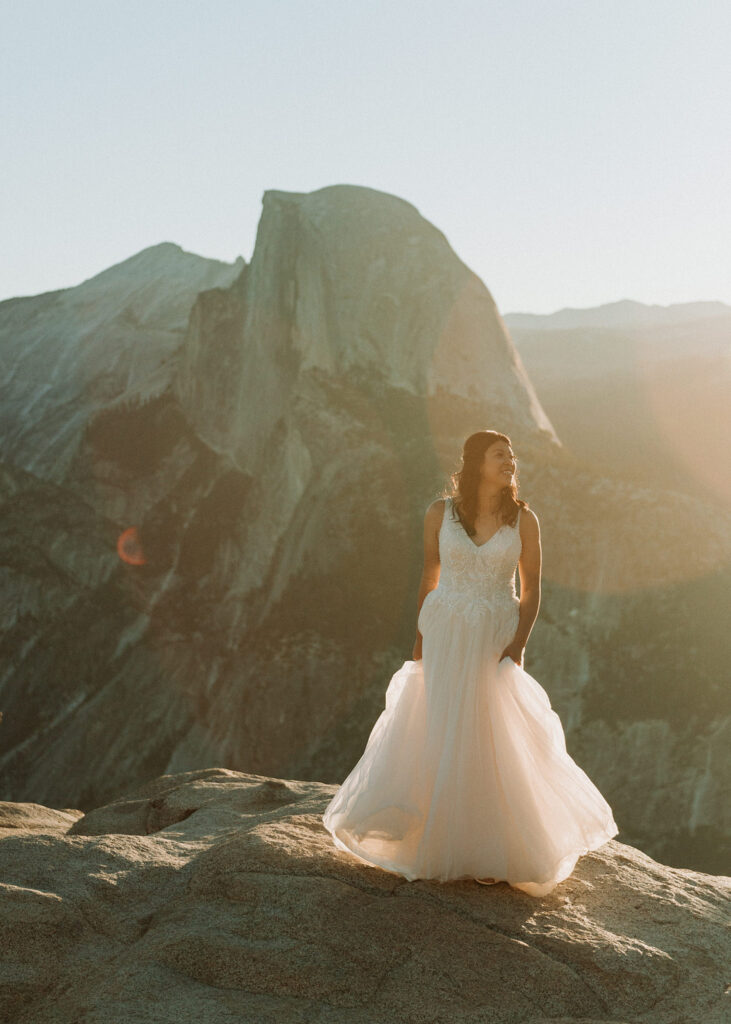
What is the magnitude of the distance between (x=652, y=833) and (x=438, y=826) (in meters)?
11.0

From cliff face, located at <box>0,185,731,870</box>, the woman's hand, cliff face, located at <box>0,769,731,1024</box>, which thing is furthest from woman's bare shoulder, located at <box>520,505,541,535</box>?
cliff face, located at <box>0,185,731,870</box>

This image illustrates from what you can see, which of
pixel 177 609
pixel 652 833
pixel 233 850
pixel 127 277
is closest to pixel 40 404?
pixel 127 277

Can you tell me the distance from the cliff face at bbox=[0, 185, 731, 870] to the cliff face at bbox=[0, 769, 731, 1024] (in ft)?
34.5

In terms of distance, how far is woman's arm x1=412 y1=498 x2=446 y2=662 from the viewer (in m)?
4.96

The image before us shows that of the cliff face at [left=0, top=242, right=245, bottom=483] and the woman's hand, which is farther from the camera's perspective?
the cliff face at [left=0, top=242, right=245, bottom=483]

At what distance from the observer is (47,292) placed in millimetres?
38656

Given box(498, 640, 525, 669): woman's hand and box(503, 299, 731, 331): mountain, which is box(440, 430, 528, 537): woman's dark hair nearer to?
box(498, 640, 525, 669): woman's hand

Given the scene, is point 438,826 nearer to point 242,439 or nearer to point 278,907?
point 278,907

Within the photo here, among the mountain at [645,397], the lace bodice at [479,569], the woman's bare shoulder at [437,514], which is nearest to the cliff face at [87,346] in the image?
the mountain at [645,397]

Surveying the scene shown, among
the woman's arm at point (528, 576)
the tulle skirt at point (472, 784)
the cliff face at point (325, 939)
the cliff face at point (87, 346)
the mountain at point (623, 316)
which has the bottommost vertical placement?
the cliff face at point (325, 939)

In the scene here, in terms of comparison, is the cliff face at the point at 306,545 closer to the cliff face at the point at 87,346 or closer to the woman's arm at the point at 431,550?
the cliff face at the point at 87,346

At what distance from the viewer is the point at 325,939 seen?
4059 mm

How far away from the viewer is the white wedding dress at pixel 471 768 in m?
4.51

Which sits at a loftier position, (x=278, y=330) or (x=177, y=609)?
(x=278, y=330)
